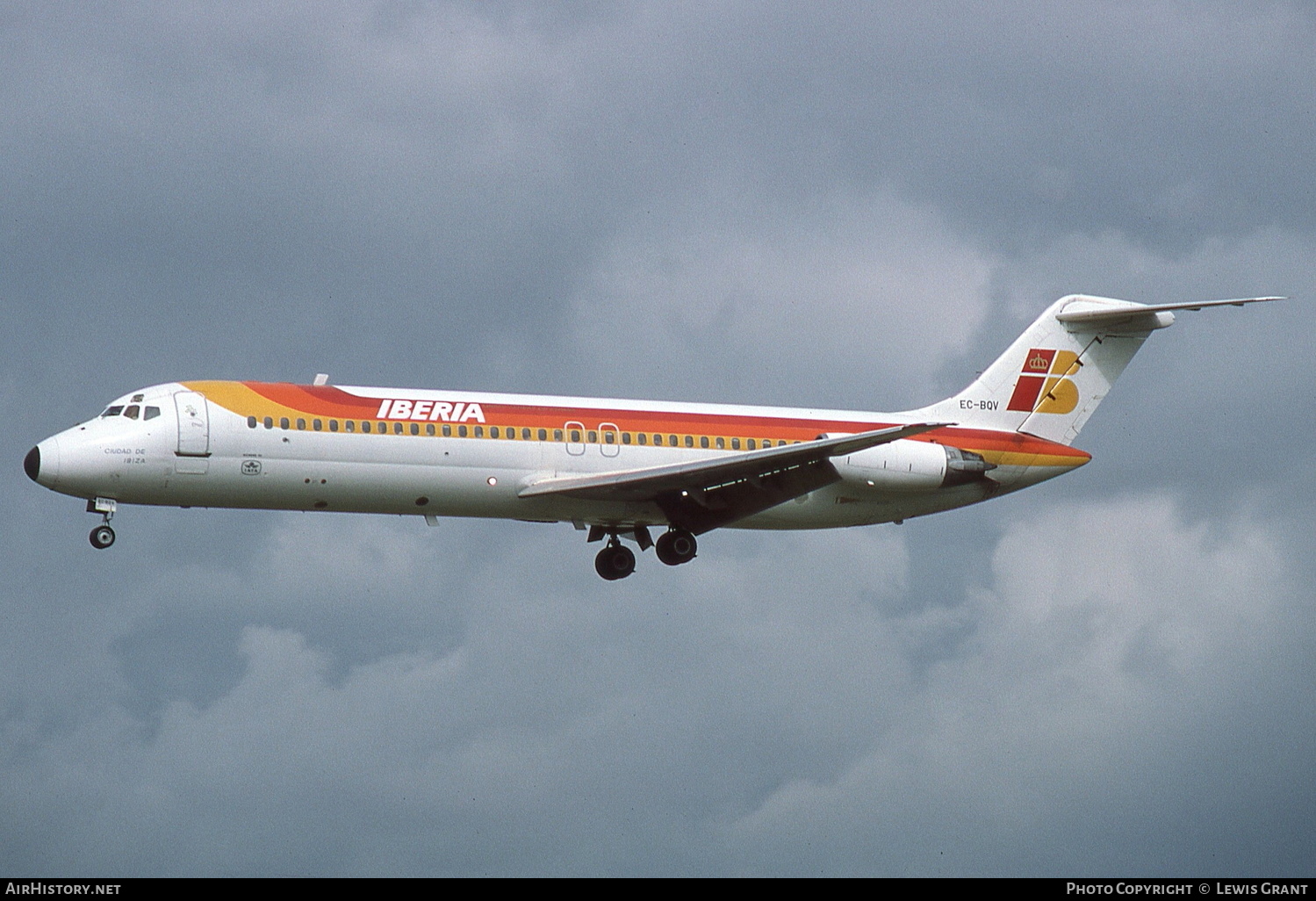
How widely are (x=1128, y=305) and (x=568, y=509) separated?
50.8ft

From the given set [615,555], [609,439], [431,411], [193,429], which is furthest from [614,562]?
[193,429]

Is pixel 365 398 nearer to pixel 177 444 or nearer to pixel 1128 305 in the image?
pixel 177 444

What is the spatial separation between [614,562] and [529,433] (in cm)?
538

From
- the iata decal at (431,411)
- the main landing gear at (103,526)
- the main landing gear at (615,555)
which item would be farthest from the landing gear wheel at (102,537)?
the main landing gear at (615,555)

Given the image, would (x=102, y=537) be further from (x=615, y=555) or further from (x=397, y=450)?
(x=615, y=555)

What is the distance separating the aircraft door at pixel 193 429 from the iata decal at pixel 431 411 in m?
3.67

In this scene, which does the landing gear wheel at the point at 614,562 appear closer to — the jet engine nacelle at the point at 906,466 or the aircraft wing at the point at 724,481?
the aircraft wing at the point at 724,481

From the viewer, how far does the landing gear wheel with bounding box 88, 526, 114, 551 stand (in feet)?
136

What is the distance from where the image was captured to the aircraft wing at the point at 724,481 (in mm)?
42469

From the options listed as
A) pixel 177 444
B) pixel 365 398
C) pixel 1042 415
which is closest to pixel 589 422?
pixel 365 398

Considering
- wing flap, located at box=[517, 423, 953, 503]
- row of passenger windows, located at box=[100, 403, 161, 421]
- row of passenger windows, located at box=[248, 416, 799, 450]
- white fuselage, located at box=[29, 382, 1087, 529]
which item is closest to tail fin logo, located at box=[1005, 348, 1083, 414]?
white fuselage, located at box=[29, 382, 1087, 529]

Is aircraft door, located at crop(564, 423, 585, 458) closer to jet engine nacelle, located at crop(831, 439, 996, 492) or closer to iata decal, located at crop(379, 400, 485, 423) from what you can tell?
iata decal, located at crop(379, 400, 485, 423)

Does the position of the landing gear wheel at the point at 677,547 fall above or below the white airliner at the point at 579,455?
below

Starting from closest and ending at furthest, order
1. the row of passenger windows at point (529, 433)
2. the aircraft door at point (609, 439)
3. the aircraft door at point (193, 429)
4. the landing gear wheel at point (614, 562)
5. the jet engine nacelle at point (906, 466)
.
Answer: the aircraft door at point (193, 429)
the row of passenger windows at point (529, 433)
the aircraft door at point (609, 439)
the jet engine nacelle at point (906, 466)
the landing gear wheel at point (614, 562)
